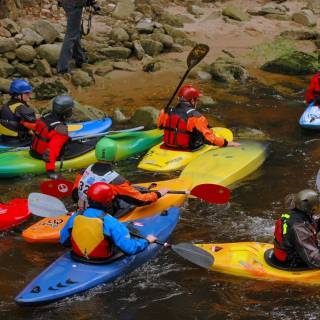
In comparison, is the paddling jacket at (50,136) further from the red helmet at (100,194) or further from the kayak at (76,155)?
the red helmet at (100,194)

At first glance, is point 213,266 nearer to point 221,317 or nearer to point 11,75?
point 221,317

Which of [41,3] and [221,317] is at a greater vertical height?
[41,3]

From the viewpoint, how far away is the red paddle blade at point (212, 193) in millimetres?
6531

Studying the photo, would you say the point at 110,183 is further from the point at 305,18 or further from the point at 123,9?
the point at 305,18

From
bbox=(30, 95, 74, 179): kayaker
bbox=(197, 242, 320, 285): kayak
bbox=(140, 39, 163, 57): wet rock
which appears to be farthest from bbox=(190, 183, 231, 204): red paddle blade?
bbox=(140, 39, 163, 57): wet rock

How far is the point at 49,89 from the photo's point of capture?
10.7 metres

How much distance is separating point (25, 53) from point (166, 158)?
15.3ft

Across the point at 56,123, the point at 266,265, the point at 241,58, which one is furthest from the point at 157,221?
the point at 241,58

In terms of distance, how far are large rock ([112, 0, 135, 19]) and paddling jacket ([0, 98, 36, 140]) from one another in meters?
6.45

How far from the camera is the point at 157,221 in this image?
620 centimetres

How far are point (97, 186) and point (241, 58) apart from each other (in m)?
8.65

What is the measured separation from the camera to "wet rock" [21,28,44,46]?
38.2 ft

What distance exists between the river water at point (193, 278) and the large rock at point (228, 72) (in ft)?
12.6

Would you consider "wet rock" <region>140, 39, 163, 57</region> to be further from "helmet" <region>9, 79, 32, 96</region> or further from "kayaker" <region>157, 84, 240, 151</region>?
"helmet" <region>9, 79, 32, 96</region>
